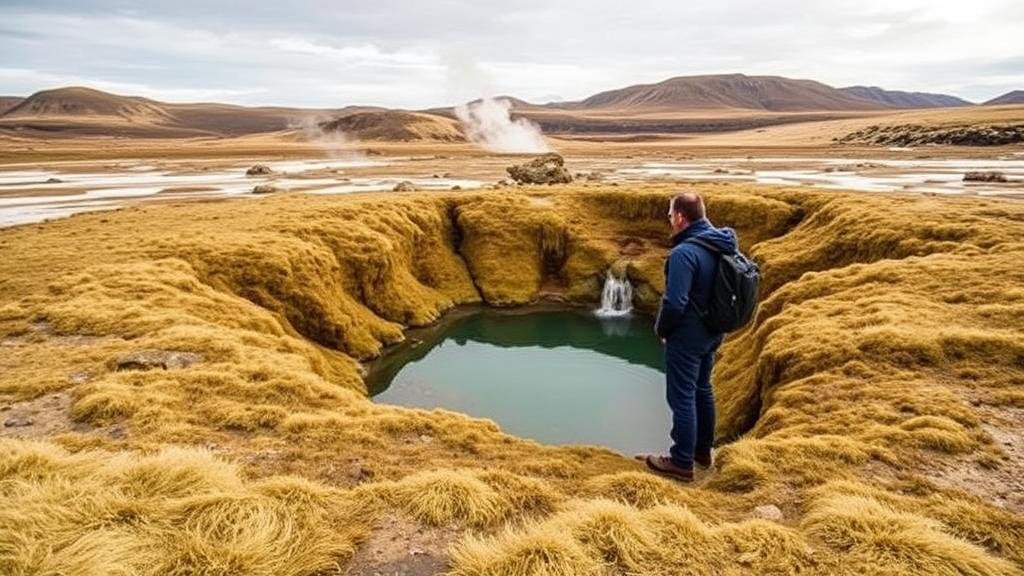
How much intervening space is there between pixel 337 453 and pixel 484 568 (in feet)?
19.0

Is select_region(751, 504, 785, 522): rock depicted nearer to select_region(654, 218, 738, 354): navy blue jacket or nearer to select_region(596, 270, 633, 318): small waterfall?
select_region(654, 218, 738, 354): navy blue jacket

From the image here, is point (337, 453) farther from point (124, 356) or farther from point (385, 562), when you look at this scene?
point (124, 356)

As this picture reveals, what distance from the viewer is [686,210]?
37.4 feet

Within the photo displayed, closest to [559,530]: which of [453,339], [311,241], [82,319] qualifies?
[82,319]

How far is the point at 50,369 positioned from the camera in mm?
17094

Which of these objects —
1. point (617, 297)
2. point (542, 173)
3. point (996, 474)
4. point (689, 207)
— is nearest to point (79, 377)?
point (689, 207)

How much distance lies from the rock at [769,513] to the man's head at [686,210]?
196 inches

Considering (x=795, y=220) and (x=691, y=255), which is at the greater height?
(x=691, y=255)

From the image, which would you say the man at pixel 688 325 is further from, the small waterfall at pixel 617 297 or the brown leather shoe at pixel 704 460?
the small waterfall at pixel 617 297

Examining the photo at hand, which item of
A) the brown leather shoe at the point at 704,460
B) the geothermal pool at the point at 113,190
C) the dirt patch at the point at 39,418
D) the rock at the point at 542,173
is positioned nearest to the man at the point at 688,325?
the brown leather shoe at the point at 704,460

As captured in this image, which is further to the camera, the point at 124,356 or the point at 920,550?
the point at 124,356

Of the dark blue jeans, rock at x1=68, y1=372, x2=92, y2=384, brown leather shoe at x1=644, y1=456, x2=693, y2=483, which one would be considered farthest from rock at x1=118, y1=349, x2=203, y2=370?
the dark blue jeans

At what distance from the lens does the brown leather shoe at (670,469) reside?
12148 mm

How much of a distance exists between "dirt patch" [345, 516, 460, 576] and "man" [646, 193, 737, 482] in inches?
205
